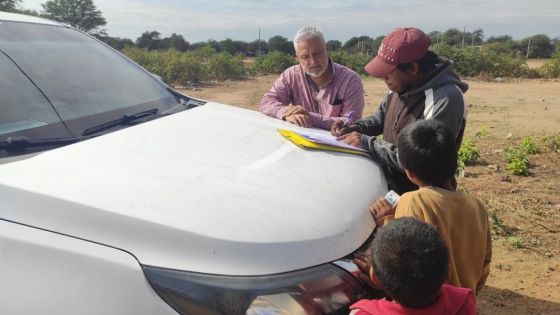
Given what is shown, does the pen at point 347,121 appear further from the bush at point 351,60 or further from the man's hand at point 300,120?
the bush at point 351,60

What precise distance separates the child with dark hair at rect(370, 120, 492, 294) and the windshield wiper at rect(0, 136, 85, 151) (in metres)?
1.21

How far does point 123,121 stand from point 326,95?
164 cm

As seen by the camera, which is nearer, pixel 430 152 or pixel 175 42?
pixel 430 152

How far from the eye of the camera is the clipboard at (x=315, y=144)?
2.25 meters

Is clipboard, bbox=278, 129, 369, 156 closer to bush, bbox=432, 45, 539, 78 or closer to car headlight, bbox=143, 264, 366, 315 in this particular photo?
car headlight, bbox=143, 264, 366, 315

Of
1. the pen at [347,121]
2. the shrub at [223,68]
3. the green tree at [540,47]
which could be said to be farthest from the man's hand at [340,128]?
the green tree at [540,47]

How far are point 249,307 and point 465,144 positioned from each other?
6.06m

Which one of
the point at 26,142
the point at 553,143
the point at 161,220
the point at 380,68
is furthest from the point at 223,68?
the point at 161,220

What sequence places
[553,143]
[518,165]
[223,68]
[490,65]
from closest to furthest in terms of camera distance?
1. [518,165]
2. [553,143]
3. [223,68]
4. [490,65]

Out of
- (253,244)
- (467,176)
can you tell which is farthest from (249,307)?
(467,176)

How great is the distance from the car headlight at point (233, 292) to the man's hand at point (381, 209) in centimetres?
51

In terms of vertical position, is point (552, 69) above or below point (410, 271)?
below

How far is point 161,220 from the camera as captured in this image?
Result: 53.2 inches

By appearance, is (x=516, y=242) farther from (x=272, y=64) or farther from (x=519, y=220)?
(x=272, y=64)
